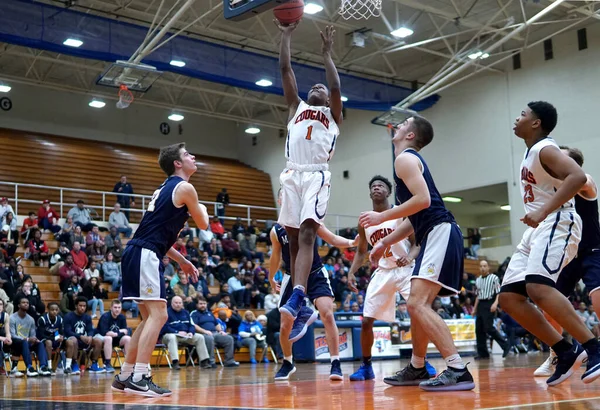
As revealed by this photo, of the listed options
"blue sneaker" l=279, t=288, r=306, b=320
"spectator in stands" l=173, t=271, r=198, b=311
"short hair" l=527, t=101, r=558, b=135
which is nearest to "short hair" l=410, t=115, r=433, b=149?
"short hair" l=527, t=101, r=558, b=135

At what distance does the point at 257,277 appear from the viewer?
2036cm

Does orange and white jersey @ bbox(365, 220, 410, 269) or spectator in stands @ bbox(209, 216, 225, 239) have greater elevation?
spectator in stands @ bbox(209, 216, 225, 239)

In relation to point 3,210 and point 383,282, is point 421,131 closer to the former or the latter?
point 383,282

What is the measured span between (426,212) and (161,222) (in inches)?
84.6

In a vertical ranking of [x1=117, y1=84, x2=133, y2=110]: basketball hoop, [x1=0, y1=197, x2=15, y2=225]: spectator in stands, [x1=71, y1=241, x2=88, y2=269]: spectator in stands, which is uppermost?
[x1=117, y1=84, x2=133, y2=110]: basketball hoop

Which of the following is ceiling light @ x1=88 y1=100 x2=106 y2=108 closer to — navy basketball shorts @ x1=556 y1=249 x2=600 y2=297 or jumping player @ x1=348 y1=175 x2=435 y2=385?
jumping player @ x1=348 y1=175 x2=435 y2=385

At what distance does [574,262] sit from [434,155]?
21.3m

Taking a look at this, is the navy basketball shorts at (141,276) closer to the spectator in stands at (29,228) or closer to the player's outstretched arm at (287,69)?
the player's outstretched arm at (287,69)

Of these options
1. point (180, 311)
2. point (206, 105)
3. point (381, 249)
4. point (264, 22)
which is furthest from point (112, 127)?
point (381, 249)

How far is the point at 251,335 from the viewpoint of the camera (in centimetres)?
1670

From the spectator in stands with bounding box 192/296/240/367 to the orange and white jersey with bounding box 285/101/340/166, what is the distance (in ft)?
30.0

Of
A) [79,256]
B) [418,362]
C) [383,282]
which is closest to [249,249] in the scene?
[79,256]

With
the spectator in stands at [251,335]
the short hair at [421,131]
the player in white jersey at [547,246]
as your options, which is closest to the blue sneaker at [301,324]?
the player in white jersey at [547,246]

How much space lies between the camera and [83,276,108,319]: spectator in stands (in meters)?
15.9
